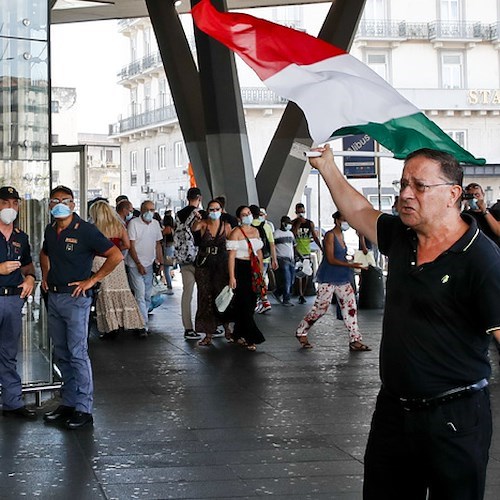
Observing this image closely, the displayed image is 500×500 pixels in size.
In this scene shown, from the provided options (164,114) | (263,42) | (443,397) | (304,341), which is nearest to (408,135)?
(263,42)

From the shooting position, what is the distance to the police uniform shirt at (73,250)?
838 cm

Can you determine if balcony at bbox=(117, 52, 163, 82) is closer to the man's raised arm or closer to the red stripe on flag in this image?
the red stripe on flag

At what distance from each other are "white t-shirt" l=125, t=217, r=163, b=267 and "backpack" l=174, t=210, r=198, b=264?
511mm

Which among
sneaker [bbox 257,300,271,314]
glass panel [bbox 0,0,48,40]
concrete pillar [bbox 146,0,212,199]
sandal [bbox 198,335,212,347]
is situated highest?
concrete pillar [bbox 146,0,212,199]

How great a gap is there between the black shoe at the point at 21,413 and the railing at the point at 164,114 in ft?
130

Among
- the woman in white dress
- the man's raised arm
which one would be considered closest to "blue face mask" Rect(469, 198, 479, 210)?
the woman in white dress

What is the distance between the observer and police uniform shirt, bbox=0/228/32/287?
8461mm

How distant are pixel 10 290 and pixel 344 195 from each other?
4.55m

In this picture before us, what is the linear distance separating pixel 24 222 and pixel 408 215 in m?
6.22

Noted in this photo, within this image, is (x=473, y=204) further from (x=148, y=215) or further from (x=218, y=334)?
(x=148, y=215)

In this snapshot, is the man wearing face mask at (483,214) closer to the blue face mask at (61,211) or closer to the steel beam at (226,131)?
the blue face mask at (61,211)

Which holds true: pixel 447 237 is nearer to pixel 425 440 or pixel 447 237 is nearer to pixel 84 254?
pixel 425 440

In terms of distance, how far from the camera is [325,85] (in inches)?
210

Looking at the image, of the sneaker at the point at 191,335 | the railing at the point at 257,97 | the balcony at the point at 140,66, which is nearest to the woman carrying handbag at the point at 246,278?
the sneaker at the point at 191,335
